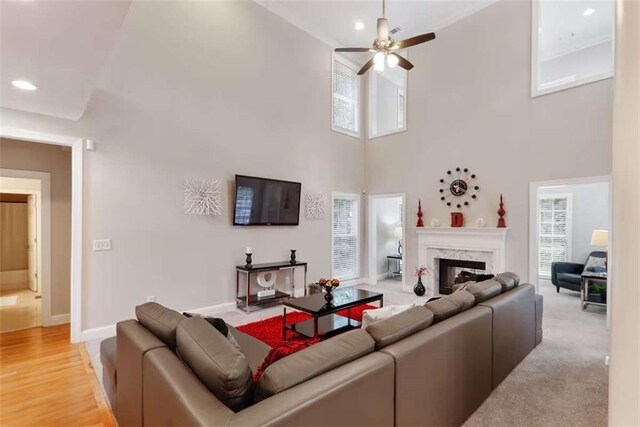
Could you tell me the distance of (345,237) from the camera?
23.9ft

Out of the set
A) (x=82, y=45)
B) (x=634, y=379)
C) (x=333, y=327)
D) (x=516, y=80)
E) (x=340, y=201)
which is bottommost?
(x=333, y=327)

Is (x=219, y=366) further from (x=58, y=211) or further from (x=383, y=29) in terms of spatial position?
(x=58, y=211)

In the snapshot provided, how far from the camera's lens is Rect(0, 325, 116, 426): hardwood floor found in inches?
95.9

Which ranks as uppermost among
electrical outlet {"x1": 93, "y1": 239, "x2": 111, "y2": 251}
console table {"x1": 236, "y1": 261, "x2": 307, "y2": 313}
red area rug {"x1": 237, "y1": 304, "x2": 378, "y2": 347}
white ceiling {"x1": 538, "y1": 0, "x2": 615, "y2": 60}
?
white ceiling {"x1": 538, "y1": 0, "x2": 615, "y2": 60}

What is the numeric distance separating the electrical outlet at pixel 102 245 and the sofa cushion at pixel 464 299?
3.92 m

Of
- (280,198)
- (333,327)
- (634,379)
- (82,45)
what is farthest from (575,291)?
(82,45)

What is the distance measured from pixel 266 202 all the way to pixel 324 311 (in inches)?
102

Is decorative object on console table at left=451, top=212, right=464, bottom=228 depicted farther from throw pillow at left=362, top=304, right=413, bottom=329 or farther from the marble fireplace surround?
throw pillow at left=362, top=304, right=413, bottom=329

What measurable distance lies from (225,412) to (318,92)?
247 inches

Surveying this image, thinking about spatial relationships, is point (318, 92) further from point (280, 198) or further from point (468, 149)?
point (468, 149)

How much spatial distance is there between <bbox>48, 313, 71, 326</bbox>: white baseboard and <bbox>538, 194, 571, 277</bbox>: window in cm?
875

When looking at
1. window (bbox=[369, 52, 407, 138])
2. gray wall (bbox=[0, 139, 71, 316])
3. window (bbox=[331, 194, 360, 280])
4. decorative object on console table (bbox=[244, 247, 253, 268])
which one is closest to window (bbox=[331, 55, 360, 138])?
window (bbox=[369, 52, 407, 138])

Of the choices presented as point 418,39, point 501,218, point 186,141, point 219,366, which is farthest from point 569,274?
point 186,141

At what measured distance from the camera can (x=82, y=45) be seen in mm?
2125
